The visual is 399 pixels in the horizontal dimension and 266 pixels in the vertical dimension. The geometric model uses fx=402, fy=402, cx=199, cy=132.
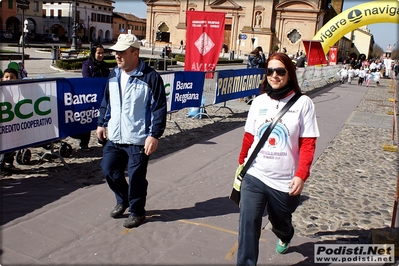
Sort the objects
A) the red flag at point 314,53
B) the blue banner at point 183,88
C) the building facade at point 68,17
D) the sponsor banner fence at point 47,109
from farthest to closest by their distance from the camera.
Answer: the building facade at point 68,17, the red flag at point 314,53, the blue banner at point 183,88, the sponsor banner fence at point 47,109

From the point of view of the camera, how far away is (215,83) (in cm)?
1158

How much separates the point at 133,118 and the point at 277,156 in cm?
174

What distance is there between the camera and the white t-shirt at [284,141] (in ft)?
10.8

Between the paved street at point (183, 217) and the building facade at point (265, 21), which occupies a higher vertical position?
the building facade at point (265, 21)

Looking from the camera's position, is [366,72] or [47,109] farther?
[366,72]

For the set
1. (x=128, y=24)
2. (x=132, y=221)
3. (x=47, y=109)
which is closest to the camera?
(x=132, y=221)

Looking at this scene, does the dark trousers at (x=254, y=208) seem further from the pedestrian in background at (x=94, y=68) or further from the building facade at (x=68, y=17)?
the building facade at (x=68, y=17)

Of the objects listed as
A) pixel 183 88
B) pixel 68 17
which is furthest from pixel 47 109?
pixel 68 17

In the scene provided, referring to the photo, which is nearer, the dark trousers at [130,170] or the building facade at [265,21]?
the dark trousers at [130,170]

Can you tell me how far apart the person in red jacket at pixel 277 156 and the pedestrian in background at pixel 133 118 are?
4.32 feet

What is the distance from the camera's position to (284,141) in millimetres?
3283

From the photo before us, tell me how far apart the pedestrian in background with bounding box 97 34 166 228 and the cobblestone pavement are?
1.98m

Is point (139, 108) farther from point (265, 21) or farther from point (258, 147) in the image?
point (265, 21)

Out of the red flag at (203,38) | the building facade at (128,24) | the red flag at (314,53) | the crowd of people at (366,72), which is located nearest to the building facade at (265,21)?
the crowd of people at (366,72)
